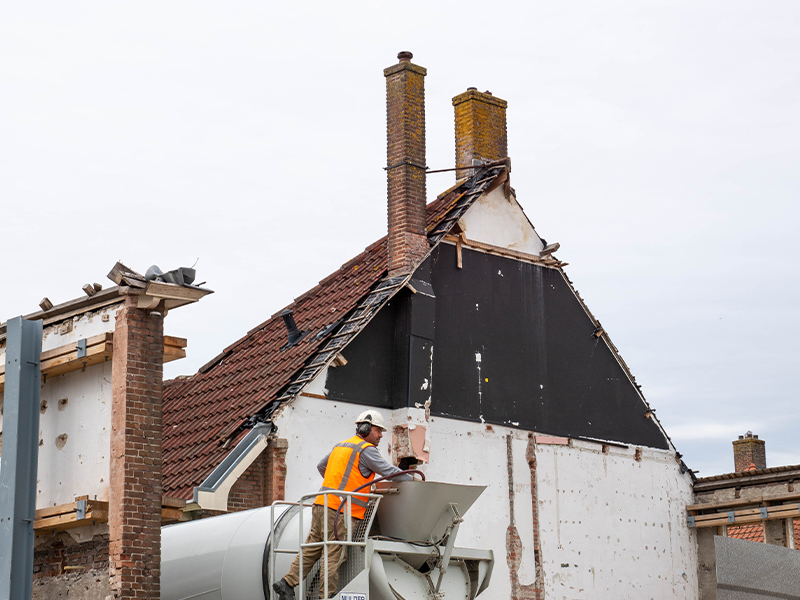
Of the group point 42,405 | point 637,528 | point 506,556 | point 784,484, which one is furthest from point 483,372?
point 42,405

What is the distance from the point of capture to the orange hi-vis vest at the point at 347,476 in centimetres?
1007

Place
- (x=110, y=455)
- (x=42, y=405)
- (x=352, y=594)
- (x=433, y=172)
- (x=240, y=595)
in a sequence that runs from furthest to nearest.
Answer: (x=433, y=172) < (x=42, y=405) < (x=110, y=455) < (x=240, y=595) < (x=352, y=594)

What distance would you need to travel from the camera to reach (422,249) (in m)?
18.7

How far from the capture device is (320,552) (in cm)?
1005

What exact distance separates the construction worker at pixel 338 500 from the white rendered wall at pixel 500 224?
9741 millimetres

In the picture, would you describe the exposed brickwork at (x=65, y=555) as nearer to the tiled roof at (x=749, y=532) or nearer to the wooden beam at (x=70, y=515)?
the wooden beam at (x=70, y=515)

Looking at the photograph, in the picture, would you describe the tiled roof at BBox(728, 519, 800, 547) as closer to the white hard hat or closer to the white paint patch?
the white paint patch

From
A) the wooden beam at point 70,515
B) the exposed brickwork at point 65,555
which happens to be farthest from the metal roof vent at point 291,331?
the exposed brickwork at point 65,555

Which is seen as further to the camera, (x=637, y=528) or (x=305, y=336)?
(x=637, y=528)

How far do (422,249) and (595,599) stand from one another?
22.7 feet

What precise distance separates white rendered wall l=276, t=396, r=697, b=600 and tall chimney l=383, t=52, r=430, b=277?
2.80 m

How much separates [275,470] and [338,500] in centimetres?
601

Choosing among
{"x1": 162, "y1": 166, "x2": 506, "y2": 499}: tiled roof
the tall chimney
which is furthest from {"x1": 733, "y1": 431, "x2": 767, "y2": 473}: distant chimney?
the tall chimney

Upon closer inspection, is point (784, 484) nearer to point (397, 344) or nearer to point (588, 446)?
point (588, 446)
